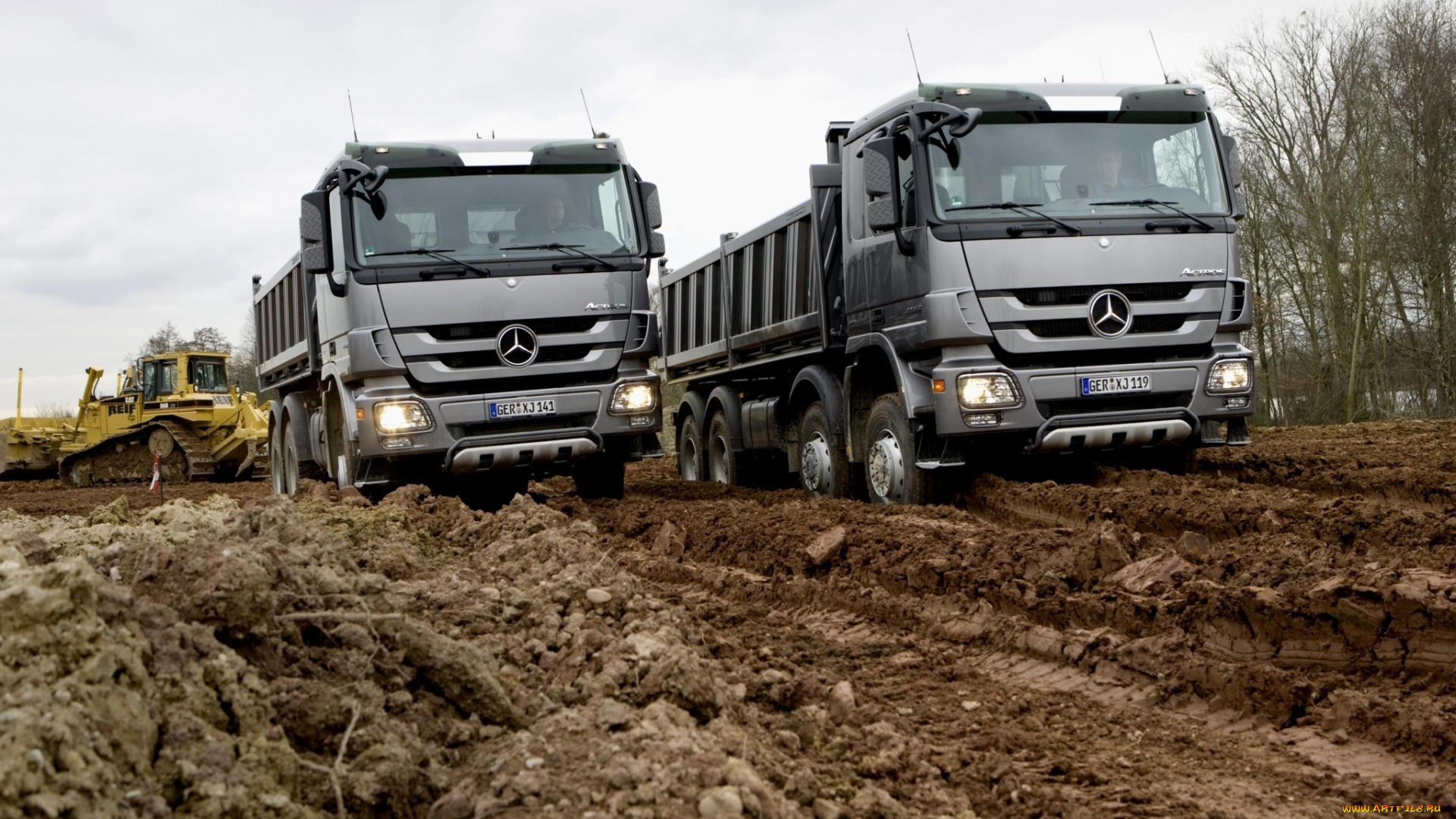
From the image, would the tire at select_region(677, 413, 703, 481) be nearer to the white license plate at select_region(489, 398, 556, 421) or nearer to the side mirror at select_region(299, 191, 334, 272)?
the white license plate at select_region(489, 398, 556, 421)

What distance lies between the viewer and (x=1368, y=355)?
24.3 m

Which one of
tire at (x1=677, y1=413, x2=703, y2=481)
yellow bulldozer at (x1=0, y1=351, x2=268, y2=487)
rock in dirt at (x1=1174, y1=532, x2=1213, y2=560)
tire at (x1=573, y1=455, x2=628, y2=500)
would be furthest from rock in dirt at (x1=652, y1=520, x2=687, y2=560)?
yellow bulldozer at (x1=0, y1=351, x2=268, y2=487)

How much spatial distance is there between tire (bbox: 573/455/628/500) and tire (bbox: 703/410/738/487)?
1.63m

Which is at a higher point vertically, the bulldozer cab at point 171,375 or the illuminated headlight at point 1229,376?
the bulldozer cab at point 171,375

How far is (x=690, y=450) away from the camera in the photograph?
15.2m

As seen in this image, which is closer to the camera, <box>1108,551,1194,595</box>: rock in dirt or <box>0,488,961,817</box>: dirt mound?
<box>0,488,961,817</box>: dirt mound

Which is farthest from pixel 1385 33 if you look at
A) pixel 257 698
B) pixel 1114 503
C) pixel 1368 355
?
pixel 257 698

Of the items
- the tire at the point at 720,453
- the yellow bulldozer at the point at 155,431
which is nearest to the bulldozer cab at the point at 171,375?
the yellow bulldozer at the point at 155,431

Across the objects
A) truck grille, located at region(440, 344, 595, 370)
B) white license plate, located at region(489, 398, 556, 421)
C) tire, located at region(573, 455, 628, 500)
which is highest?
truck grille, located at region(440, 344, 595, 370)

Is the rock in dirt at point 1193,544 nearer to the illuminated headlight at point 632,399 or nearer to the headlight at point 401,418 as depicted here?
the illuminated headlight at point 632,399

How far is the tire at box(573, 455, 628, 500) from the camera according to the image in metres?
12.2

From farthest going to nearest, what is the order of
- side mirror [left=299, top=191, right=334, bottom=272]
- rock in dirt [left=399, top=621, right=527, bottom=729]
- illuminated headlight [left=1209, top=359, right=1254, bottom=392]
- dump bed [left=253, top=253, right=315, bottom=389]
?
dump bed [left=253, top=253, right=315, bottom=389]
side mirror [left=299, top=191, right=334, bottom=272]
illuminated headlight [left=1209, top=359, right=1254, bottom=392]
rock in dirt [left=399, top=621, right=527, bottom=729]

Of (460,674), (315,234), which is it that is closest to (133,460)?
(315,234)

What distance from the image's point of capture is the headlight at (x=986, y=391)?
8.76 metres
